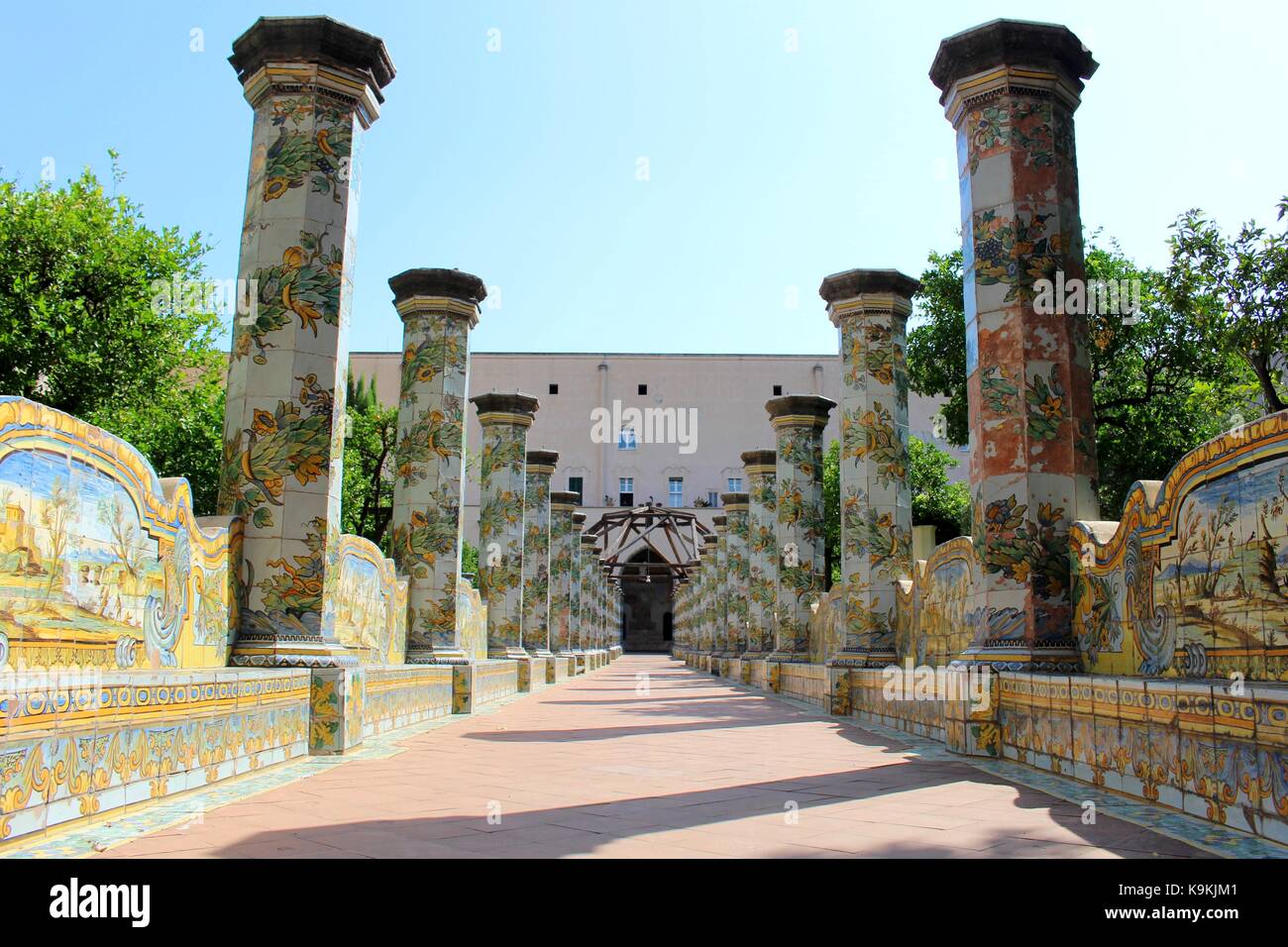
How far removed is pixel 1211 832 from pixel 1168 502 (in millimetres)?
2499

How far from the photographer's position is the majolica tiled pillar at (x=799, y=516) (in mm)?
17688

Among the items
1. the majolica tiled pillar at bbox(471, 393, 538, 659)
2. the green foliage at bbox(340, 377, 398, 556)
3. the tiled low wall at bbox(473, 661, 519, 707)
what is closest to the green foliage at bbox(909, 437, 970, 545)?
the majolica tiled pillar at bbox(471, 393, 538, 659)

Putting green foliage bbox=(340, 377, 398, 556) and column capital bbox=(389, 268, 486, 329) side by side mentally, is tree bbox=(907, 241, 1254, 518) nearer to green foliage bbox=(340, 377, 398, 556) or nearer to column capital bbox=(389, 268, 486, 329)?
column capital bbox=(389, 268, 486, 329)

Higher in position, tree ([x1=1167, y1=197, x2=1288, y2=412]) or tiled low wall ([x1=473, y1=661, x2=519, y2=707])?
tree ([x1=1167, y1=197, x2=1288, y2=412])

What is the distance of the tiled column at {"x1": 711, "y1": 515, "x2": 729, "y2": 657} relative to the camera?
90.7 ft

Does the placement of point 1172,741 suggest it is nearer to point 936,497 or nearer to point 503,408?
point 503,408

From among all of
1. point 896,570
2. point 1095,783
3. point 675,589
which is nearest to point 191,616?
point 1095,783

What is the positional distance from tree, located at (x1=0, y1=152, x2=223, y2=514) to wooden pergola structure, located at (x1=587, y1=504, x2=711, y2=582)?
25.1 metres

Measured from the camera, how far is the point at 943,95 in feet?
28.5

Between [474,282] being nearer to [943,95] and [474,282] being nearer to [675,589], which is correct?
[943,95]

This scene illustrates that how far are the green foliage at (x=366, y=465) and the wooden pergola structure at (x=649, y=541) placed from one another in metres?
14.2

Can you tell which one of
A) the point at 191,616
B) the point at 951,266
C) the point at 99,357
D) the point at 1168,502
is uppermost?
the point at 951,266

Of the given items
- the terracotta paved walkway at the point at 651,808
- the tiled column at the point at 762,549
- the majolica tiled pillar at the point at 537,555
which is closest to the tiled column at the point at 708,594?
the tiled column at the point at 762,549

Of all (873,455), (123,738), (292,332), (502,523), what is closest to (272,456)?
(292,332)
